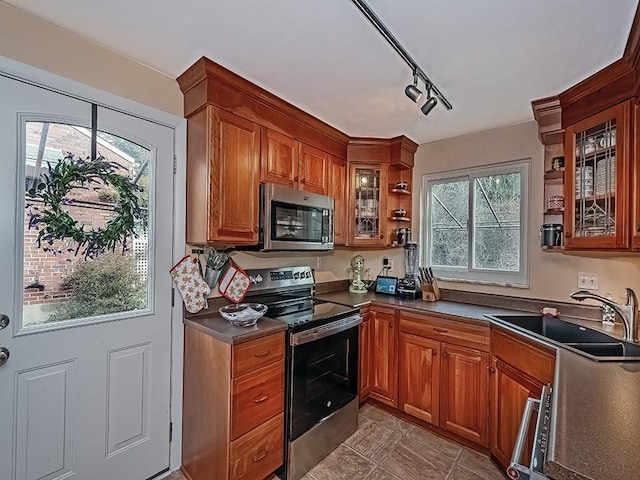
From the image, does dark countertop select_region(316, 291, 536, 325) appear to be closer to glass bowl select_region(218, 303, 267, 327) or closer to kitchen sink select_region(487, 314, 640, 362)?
kitchen sink select_region(487, 314, 640, 362)

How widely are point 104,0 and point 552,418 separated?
88.4 inches

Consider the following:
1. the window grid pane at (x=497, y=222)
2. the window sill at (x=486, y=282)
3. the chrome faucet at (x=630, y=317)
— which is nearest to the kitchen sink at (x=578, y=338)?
the chrome faucet at (x=630, y=317)

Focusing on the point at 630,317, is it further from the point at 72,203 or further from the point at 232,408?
the point at 72,203

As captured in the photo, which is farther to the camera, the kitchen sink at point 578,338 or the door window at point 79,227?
the kitchen sink at point 578,338

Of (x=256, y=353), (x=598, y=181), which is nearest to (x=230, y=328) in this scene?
(x=256, y=353)

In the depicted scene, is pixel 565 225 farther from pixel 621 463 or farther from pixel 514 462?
pixel 621 463

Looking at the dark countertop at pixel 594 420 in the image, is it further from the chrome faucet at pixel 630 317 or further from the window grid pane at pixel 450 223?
the window grid pane at pixel 450 223

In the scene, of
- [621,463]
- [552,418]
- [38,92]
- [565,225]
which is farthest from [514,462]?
[38,92]

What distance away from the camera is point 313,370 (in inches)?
82.1

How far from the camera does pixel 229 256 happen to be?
90.7 inches

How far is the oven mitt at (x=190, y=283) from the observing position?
6.45 feet

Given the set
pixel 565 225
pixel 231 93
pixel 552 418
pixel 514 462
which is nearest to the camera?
pixel 552 418

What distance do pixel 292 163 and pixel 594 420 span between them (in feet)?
7.04

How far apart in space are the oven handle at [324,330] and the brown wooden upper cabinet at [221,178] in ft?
2.29
